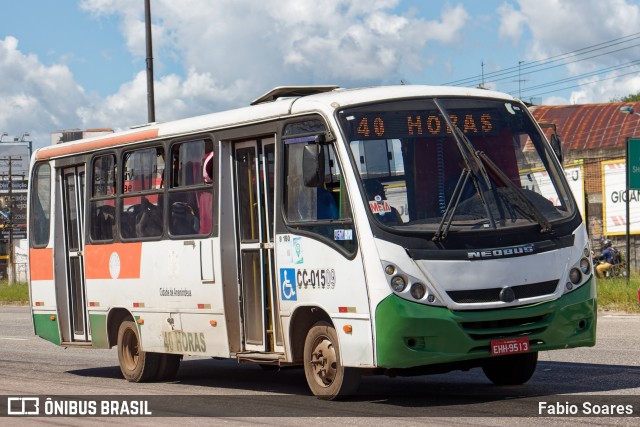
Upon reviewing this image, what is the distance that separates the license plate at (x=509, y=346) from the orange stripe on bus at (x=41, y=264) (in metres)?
8.18

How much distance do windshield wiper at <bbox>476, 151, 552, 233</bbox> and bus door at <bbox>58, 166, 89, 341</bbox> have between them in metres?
7.16

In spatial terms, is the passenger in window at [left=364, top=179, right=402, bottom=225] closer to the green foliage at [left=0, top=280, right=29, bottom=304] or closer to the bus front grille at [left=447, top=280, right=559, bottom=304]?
the bus front grille at [left=447, top=280, right=559, bottom=304]

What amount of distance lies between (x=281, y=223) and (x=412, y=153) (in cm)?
167

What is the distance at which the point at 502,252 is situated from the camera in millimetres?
11312

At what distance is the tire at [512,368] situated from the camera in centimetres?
1255

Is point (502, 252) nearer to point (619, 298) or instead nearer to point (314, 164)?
point (314, 164)

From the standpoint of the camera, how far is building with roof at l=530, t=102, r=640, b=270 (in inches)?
1710

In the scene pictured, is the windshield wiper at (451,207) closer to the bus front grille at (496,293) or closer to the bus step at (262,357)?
the bus front grille at (496,293)

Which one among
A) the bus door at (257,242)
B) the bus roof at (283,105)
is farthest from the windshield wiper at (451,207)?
the bus door at (257,242)

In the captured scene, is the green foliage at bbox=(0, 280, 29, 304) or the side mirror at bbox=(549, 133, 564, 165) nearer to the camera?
the side mirror at bbox=(549, 133, 564, 165)

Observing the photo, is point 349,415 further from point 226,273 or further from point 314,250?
point 226,273

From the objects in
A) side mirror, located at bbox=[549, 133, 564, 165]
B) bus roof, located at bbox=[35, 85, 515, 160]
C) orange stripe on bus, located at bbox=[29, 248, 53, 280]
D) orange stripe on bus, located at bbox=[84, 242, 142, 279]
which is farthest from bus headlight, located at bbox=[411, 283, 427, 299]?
orange stripe on bus, located at bbox=[29, 248, 53, 280]

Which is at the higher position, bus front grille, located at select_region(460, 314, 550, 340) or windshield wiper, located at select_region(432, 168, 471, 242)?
windshield wiper, located at select_region(432, 168, 471, 242)

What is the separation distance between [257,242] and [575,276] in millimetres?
3341
